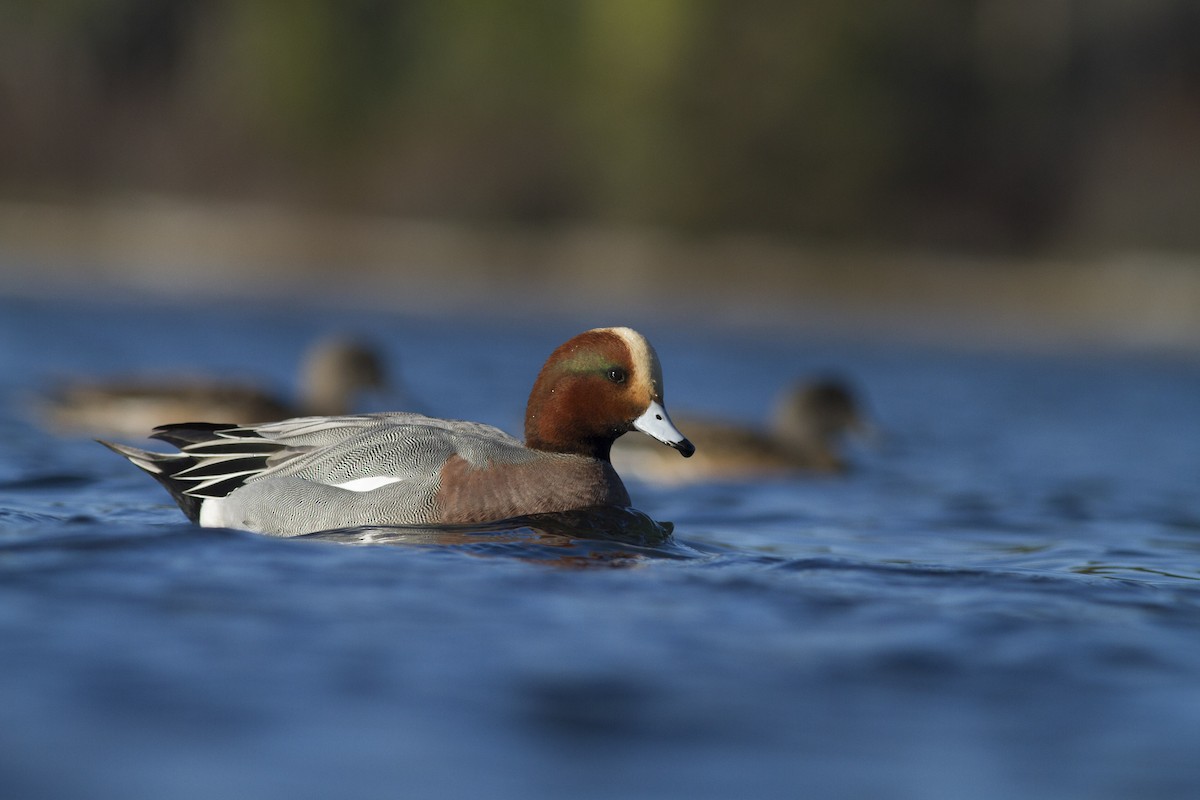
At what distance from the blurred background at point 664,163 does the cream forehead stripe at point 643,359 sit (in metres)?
15.7

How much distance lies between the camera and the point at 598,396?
6504 mm

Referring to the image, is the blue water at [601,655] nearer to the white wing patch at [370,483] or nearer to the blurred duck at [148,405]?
the white wing patch at [370,483]

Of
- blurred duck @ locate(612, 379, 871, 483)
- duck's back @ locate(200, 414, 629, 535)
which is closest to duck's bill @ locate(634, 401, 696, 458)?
duck's back @ locate(200, 414, 629, 535)

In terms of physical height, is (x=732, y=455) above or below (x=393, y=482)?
above

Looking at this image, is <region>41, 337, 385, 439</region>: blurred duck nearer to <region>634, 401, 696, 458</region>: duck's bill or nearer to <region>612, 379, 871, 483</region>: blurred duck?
<region>612, 379, 871, 483</region>: blurred duck

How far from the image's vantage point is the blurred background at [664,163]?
25.6m

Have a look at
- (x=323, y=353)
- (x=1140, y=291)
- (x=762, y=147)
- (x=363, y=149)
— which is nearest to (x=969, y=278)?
(x=1140, y=291)

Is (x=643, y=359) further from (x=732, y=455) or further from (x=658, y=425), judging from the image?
(x=732, y=455)

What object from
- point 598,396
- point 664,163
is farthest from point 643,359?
point 664,163

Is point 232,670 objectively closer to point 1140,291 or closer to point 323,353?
point 323,353

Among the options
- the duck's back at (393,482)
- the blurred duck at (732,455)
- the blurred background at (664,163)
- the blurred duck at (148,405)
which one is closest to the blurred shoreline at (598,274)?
A: the blurred background at (664,163)

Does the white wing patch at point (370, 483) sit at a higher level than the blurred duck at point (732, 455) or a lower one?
lower

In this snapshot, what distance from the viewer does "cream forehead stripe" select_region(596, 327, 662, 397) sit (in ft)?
21.0

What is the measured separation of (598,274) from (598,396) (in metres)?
20.0
